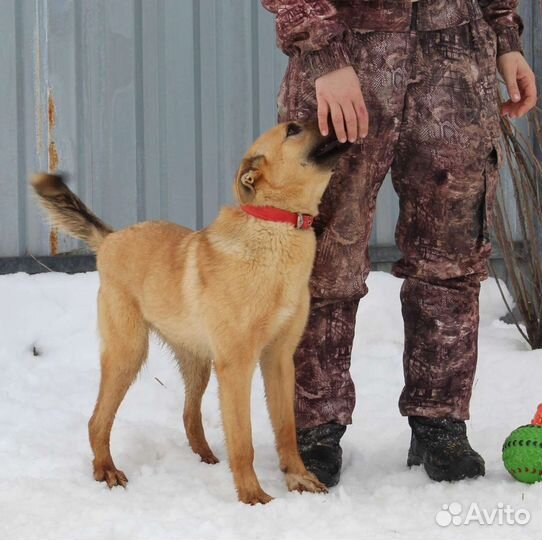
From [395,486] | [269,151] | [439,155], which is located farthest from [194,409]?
[439,155]

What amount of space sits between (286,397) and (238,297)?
44 centimetres

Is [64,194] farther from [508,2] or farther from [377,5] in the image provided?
[508,2]

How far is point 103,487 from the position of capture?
2859mm

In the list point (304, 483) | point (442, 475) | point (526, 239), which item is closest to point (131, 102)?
point (526, 239)

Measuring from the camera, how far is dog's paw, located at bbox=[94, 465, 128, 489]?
291 centimetres

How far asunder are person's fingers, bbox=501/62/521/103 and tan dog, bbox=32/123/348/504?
71 centimetres

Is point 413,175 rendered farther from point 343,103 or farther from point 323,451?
point 323,451

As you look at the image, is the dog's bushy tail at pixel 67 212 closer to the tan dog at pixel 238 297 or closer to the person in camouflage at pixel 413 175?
the tan dog at pixel 238 297

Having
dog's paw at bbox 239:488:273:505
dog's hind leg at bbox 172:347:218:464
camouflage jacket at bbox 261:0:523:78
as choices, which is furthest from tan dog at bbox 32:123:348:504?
camouflage jacket at bbox 261:0:523:78

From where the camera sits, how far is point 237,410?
2.76 metres

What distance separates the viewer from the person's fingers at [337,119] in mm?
2623

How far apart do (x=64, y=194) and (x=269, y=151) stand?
95 centimetres

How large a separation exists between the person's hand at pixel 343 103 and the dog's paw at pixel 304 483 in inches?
43.6

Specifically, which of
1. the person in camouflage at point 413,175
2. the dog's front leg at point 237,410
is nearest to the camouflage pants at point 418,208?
the person in camouflage at point 413,175
